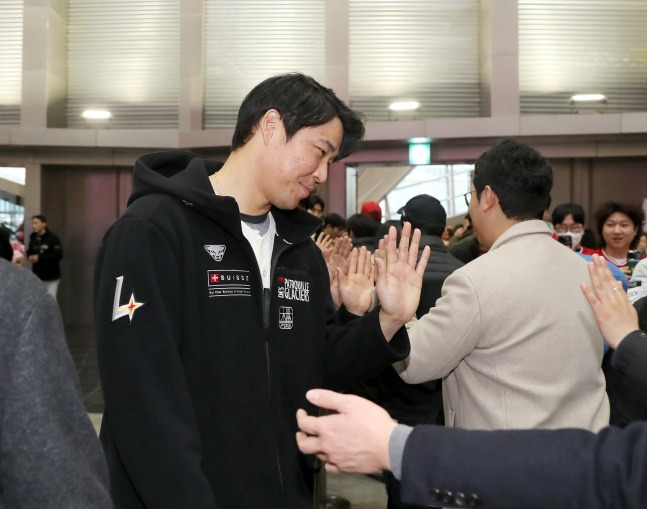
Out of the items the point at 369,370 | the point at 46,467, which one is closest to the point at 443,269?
the point at 369,370

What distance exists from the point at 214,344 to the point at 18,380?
1008mm

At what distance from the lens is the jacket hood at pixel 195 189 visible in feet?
7.28

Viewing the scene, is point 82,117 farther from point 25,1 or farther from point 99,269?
point 99,269

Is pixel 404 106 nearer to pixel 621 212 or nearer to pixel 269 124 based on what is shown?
pixel 621 212

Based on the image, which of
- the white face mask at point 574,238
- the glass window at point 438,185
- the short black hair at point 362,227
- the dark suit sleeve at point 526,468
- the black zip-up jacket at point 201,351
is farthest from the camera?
the glass window at point 438,185

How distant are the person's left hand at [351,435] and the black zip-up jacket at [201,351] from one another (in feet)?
1.99

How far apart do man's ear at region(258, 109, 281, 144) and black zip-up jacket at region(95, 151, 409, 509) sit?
236 mm

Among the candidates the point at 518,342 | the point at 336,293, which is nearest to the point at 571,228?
the point at 336,293

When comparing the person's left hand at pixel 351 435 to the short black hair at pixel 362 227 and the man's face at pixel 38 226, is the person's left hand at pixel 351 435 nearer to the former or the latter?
the short black hair at pixel 362 227

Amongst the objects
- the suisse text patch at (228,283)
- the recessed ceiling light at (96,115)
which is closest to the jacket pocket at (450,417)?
the suisse text patch at (228,283)

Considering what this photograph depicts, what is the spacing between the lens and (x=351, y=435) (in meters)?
1.44

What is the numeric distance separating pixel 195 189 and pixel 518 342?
1.21 m

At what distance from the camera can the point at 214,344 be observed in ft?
7.08

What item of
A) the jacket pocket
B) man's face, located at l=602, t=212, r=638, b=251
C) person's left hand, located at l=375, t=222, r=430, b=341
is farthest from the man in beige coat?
man's face, located at l=602, t=212, r=638, b=251
